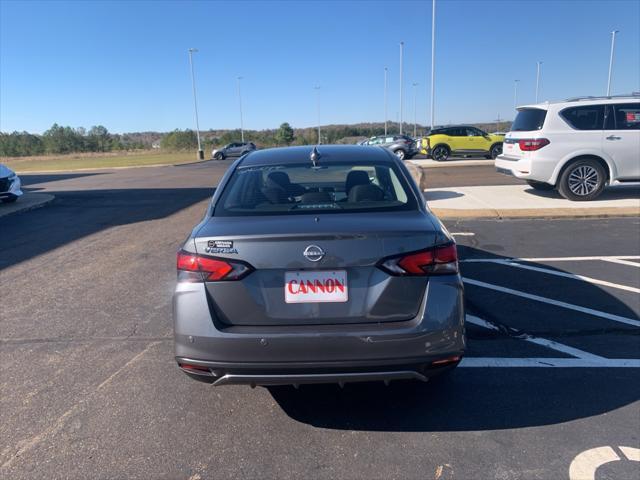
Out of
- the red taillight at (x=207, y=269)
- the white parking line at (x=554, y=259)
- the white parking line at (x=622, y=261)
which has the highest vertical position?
the red taillight at (x=207, y=269)

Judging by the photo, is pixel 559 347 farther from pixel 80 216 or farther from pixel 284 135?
pixel 284 135

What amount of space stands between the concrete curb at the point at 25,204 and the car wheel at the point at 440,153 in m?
17.8

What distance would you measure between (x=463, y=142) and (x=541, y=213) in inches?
650

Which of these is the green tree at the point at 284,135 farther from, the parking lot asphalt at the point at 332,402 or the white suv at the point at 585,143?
the parking lot asphalt at the point at 332,402

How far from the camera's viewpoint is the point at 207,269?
2613 millimetres

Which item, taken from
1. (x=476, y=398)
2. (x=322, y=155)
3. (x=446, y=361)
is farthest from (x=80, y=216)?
(x=446, y=361)

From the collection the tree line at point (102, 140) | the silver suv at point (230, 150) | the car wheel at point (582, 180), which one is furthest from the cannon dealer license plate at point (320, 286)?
the tree line at point (102, 140)

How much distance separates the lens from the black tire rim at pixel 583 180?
10000 millimetres

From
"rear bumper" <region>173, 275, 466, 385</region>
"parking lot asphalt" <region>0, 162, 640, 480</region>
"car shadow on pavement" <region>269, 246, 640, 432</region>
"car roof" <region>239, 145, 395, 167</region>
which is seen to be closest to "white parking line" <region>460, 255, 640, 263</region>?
"parking lot asphalt" <region>0, 162, 640, 480</region>

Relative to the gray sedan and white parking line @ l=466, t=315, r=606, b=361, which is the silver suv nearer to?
white parking line @ l=466, t=315, r=606, b=361

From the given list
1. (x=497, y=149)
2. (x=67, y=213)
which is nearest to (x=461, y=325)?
(x=67, y=213)

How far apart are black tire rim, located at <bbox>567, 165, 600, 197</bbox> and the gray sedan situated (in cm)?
881

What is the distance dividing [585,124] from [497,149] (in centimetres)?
1549

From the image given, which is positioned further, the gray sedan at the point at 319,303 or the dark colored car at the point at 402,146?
the dark colored car at the point at 402,146
